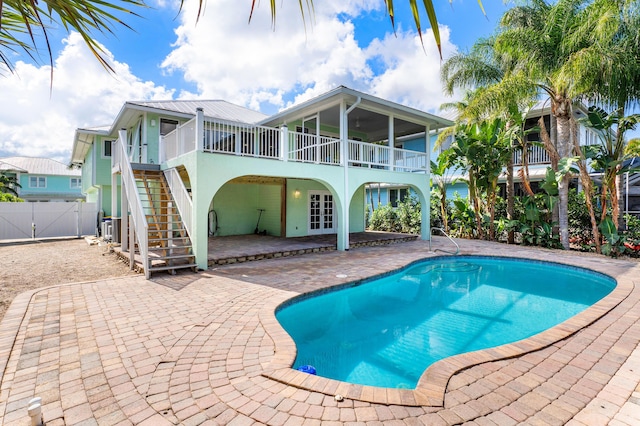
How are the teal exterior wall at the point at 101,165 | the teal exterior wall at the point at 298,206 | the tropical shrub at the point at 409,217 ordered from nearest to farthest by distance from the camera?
1. the teal exterior wall at the point at 298,206
2. the teal exterior wall at the point at 101,165
3. the tropical shrub at the point at 409,217

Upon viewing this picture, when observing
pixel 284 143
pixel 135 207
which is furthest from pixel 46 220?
pixel 284 143

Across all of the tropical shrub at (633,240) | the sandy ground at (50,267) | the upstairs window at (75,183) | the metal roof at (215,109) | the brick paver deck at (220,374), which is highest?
the metal roof at (215,109)

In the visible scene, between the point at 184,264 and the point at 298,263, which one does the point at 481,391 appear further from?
the point at 184,264

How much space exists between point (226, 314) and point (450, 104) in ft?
58.5

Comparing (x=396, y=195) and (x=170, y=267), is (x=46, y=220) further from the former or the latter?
(x=396, y=195)

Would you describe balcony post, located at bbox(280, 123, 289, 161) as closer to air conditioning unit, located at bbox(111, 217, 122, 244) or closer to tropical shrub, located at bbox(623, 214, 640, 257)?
A: air conditioning unit, located at bbox(111, 217, 122, 244)

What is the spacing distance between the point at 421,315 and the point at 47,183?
4303cm

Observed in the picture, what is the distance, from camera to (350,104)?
11383 millimetres

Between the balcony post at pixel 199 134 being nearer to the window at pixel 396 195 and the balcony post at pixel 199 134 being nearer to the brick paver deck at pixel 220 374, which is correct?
the brick paver deck at pixel 220 374

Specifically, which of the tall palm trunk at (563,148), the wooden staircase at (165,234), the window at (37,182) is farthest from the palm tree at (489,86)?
the window at (37,182)

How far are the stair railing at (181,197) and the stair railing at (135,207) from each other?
3.33 feet

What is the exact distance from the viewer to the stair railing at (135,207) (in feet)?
24.3

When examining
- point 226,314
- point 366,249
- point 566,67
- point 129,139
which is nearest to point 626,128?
point 566,67

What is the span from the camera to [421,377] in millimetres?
3197
